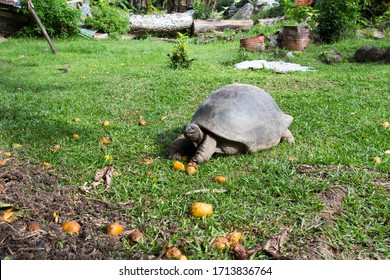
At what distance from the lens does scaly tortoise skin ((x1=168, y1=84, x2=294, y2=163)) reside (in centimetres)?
392

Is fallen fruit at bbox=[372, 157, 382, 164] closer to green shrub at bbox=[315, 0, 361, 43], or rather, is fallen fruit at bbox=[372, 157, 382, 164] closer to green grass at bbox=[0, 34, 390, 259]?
green grass at bbox=[0, 34, 390, 259]

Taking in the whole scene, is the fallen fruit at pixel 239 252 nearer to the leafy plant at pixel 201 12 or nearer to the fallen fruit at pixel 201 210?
the fallen fruit at pixel 201 210

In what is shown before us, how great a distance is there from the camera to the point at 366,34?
44.7 feet

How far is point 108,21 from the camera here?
1634 centimetres

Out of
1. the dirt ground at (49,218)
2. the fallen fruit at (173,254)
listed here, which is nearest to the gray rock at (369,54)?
the dirt ground at (49,218)

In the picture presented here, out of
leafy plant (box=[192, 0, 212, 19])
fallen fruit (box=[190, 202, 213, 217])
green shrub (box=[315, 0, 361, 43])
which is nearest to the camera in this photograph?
fallen fruit (box=[190, 202, 213, 217])

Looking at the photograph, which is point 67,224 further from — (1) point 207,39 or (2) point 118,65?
(1) point 207,39

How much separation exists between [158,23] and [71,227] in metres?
16.1

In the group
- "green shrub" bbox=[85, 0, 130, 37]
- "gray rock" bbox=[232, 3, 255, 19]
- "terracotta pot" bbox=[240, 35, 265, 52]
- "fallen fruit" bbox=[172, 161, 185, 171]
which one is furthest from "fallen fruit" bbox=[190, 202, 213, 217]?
"gray rock" bbox=[232, 3, 255, 19]

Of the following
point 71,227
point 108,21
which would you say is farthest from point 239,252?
point 108,21

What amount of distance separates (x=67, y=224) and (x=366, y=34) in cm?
1399

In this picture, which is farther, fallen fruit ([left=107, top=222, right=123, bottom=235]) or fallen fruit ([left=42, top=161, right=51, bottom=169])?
fallen fruit ([left=42, top=161, right=51, bottom=169])

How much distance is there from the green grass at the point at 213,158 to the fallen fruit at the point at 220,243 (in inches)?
2.1

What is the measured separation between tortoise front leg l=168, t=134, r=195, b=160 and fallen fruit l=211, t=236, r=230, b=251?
1.59m
